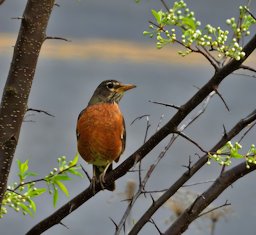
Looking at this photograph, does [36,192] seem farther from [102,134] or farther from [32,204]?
[102,134]

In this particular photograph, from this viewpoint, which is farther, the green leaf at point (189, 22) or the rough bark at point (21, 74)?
the rough bark at point (21, 74)

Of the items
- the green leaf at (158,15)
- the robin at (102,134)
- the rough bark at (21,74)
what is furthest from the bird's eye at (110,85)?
the green leaf at (158,15)

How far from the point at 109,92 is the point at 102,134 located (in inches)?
29.0

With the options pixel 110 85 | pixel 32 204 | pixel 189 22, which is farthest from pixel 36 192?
pixel 189 22

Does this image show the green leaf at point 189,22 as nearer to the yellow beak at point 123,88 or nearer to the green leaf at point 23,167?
the green leaf at point 23,167

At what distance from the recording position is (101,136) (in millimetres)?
4535

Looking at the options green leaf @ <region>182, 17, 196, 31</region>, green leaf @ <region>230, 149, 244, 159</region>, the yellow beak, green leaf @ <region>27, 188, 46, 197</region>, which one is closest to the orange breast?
the yellow beak

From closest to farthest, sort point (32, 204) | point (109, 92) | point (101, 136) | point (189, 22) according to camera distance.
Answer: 1. point (189, 22)
2. point (32, 204)
3. point (101, 136)
4. point (109, 92)

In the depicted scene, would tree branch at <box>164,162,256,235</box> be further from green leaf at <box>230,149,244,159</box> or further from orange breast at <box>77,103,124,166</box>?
orange breast at <box>77,103,124,166</box>

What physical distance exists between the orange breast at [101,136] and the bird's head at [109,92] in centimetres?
17

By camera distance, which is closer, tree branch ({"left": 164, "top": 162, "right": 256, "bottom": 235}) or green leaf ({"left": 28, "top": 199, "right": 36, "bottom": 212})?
tree branch ({"left": 164, "top": 162, "right": 256, "bottom": 235})

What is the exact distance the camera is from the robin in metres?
4.50

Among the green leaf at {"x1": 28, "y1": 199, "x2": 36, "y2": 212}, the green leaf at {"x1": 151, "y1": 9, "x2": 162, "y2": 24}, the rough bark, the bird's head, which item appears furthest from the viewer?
the bird's head

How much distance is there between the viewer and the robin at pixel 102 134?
14.8 feet
